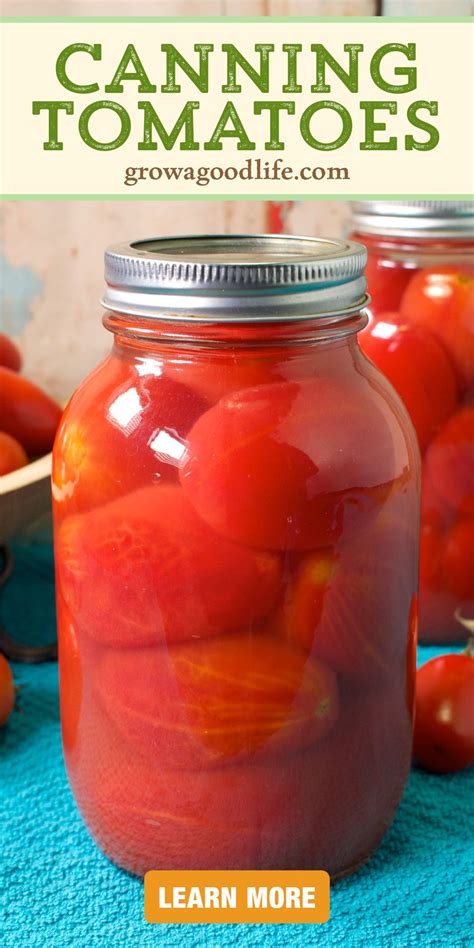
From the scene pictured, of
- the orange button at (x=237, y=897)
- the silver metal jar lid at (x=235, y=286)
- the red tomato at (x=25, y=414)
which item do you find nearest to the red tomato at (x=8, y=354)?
the red tomato at (x=25, y=414)

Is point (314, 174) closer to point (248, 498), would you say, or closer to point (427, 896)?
point (248, 498)

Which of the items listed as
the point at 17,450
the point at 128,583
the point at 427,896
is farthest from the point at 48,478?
the point at 427,896

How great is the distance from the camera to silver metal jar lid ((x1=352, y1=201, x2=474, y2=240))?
0.90 m

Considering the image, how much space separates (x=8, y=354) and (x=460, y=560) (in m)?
0.44

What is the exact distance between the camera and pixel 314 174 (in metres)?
0.92

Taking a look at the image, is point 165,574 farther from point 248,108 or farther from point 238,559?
point 248,108

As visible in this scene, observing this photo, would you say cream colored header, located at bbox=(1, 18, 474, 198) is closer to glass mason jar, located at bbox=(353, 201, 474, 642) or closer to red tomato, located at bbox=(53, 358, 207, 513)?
glass mason jar, located at bbox=(353, 201, 474, 642)

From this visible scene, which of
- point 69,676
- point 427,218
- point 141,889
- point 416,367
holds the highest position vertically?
point 427,218

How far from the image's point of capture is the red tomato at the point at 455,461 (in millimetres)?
917

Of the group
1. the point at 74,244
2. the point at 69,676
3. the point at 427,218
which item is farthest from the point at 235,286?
the point at 74,244

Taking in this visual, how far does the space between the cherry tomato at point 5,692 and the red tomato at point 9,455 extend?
156 mm

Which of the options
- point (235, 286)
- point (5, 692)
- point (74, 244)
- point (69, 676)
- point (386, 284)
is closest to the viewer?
point (235, 286)

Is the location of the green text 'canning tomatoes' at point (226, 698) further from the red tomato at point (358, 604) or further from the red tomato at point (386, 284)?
the red tomato at point (386, 284)

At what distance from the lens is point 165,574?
0.61 meters
